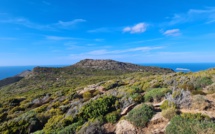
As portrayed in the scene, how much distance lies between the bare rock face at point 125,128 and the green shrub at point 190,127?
136cm

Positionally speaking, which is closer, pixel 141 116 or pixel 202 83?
pixel 141 116

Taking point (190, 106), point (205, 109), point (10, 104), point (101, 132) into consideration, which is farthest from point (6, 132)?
point (10, 104)

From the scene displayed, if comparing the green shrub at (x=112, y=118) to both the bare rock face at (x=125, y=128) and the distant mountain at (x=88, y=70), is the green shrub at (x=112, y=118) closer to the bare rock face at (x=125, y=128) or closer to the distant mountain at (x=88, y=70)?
the bare rock face at (x=125, y=128)

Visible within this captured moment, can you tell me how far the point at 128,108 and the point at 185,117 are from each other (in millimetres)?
2870

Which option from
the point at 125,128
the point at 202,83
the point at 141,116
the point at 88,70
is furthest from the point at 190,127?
the point at 88,70

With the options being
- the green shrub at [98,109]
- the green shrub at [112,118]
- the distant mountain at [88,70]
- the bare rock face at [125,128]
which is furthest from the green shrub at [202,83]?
the distant mountain at [88,70]

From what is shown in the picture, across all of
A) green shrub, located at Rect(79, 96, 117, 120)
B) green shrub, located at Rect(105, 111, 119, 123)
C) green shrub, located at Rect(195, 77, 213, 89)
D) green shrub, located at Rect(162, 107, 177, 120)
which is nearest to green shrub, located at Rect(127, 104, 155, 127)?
green shrub, located at Rect(162, 107, 177, 120)

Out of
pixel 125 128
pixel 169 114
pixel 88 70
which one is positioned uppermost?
pixel 169 114

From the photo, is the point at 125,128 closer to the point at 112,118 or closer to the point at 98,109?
the point at 112,118

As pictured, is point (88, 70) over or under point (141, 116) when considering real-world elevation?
under

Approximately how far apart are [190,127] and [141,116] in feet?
6.11

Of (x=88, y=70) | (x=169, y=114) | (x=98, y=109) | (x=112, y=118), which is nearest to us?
(x=169, y=114)

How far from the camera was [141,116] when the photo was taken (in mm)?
5789

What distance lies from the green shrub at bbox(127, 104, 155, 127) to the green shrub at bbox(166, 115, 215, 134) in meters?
1.12
